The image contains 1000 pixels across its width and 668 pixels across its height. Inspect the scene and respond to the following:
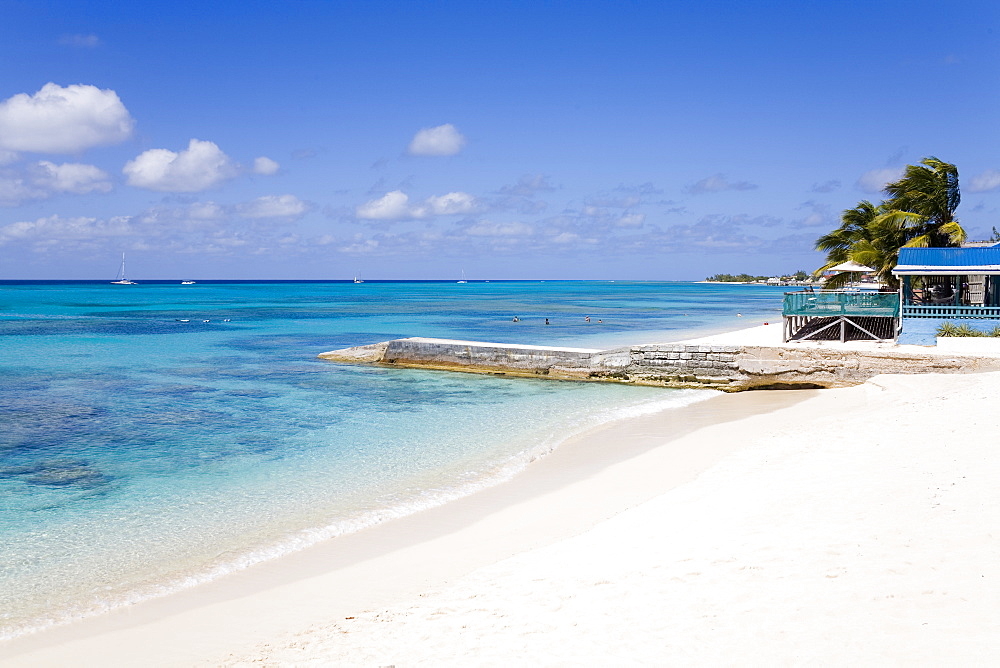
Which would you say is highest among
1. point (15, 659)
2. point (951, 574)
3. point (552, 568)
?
point (951, 574)

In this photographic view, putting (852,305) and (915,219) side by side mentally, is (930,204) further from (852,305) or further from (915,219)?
(852,305)

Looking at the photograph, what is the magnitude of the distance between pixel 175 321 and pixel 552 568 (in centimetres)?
5053

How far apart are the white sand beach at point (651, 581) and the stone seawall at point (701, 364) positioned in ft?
29.3

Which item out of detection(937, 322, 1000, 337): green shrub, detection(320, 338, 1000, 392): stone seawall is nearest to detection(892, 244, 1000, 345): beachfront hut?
detection(937, 322, 1000, 337): green shrub

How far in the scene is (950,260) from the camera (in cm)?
2061

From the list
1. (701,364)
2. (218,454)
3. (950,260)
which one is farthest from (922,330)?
(218,454)

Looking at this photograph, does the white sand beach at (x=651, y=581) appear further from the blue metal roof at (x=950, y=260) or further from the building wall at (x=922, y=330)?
the blue metal roof at (x=950, y=260)

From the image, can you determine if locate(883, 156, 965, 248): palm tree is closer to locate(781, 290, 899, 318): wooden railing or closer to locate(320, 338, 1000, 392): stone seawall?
locate(781, 290, 899, 318): wooden railing

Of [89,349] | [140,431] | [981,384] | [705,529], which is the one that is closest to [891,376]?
[981,384]

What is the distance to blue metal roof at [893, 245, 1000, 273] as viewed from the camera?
20047mm

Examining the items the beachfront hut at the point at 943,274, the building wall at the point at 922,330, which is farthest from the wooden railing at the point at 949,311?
the building wall at the point at 922,330

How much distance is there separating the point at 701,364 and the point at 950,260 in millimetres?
8036

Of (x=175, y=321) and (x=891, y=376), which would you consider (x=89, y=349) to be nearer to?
(x=175, y=321)

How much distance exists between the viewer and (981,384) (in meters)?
13.6
